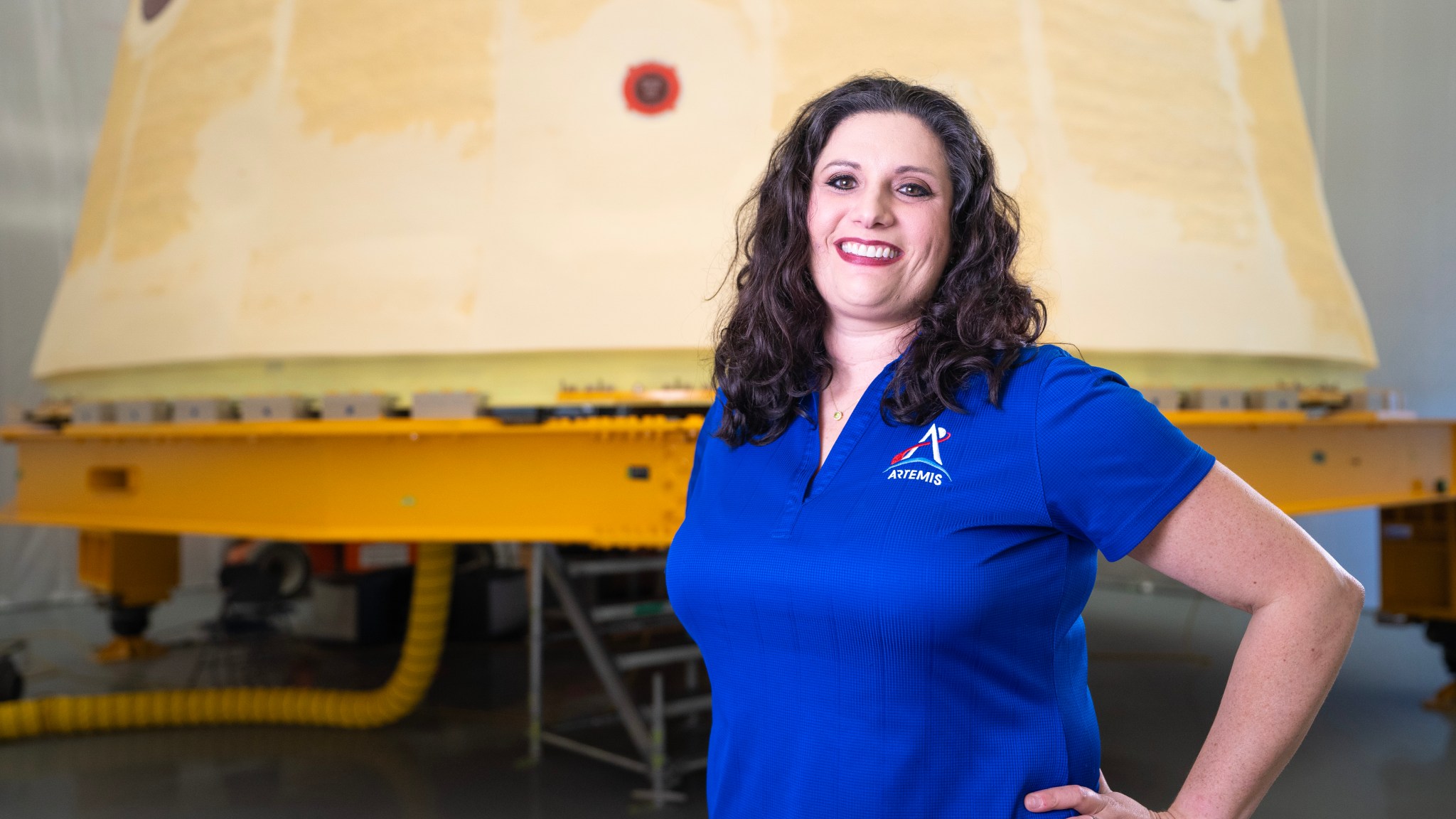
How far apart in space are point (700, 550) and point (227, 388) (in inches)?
178

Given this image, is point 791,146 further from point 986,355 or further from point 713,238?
point 713,238

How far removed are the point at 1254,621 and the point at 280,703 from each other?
20.0ft

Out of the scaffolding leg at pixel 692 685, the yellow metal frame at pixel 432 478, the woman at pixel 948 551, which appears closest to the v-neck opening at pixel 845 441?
the woman at pixel 948 551

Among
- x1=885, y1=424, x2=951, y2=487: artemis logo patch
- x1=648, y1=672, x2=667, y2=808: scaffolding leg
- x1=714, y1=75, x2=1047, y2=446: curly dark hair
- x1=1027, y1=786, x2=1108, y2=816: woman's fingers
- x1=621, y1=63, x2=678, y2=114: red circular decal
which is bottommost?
x1=648, y1=672, x2=667, y2=808: scaffolding leg

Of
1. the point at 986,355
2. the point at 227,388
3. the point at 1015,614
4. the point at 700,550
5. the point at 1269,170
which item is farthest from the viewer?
the point at 1269,170

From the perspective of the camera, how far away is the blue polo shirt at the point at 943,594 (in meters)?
1.20

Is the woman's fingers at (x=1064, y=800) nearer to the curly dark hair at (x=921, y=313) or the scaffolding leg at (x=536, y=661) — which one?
the curly dark hair at (x=921, y=313)

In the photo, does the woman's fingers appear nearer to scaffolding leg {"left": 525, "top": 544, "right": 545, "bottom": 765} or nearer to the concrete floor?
the concrete floor

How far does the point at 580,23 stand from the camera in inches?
187

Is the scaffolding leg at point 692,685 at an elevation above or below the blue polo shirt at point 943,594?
below

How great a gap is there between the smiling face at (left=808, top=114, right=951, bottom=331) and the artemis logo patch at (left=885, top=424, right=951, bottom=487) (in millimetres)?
227

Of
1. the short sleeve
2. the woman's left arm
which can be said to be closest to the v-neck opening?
the short sleeve

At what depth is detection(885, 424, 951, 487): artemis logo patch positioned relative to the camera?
1.28 meters

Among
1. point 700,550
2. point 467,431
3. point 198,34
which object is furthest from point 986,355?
point 198,34
